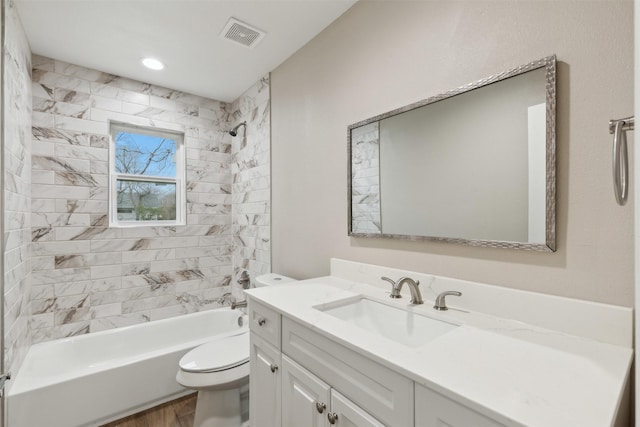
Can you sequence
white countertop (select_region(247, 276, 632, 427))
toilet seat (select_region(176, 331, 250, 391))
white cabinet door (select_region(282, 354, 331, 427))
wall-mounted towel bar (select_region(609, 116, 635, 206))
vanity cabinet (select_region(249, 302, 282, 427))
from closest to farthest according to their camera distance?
white countertop (select_region(247, 276, 632, 427)) → wall-mounted towel bar (select_region(609, 116, 635, 206)) → white cabinet door (select_region(282, 354, 331, 427)) → vanity cabinet (select_region(249, 302, 282, 427)) → toilet seat (select_region(176, 331, 250, 391))

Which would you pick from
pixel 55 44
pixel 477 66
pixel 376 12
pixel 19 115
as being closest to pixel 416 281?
pixel 477 66

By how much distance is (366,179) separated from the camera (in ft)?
5.37

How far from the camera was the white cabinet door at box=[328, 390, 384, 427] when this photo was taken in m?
0.85

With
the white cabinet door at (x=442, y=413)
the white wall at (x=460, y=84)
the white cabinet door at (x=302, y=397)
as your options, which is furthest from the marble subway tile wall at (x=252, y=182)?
the white cabinet door at (x=442, y=413)

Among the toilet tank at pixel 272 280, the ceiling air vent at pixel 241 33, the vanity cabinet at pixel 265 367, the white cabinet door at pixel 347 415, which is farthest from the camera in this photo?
the toilet tank at pixel 272 280

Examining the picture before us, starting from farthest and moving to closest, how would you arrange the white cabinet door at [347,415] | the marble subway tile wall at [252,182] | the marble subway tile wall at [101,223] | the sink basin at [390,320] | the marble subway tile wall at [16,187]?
the marble subway tile wall at [252,182]
the marble subway tile wall at [101,223]
the marble subway tile wall at [16,187]
the sink basin at [390,320]
the white cabinet door at [347,415]

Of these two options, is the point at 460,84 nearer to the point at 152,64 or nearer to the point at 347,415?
the point at 347,415

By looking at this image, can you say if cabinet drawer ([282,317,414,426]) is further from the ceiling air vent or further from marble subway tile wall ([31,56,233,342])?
marble subway tile wall ([31,56,233,342])

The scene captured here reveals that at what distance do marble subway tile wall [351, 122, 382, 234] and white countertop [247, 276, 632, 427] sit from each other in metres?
0.62

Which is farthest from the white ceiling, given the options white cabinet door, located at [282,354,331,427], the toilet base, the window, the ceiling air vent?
the toilet base

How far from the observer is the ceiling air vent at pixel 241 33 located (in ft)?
6.23

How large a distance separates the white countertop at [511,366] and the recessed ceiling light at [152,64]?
2.32 meters

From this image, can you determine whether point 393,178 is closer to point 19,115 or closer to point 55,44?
point 19,115

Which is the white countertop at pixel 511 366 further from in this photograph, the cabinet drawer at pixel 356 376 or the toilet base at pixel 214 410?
the toilet base at pixel 214 410
